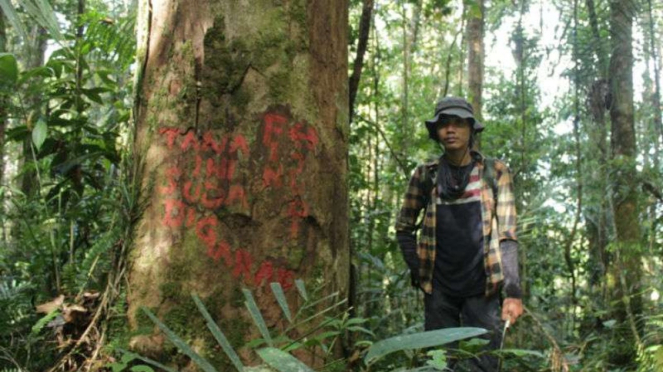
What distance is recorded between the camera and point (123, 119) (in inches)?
141

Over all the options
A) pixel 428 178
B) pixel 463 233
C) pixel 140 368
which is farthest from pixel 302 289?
pixel 428 178

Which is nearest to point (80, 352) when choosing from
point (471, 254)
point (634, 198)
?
point (471, 254)

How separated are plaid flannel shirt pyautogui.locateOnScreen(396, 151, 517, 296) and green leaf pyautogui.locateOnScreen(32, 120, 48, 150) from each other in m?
1.97

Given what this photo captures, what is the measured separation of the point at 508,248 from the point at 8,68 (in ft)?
8.43

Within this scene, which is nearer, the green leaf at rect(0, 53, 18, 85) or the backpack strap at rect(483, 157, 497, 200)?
the green leaf at rect(0, 53, 18, 85)

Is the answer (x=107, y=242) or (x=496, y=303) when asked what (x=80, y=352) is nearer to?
(x=107, y=242)

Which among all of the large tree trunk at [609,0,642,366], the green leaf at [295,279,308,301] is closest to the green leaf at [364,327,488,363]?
the green leaf at [295,279,308,301]

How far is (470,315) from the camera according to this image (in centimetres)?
356

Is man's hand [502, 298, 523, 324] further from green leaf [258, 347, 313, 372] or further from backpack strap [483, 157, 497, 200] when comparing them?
green leaf [258, 347, 313, 372]

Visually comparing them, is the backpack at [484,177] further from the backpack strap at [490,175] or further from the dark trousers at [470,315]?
the dark trousers at [470,315]

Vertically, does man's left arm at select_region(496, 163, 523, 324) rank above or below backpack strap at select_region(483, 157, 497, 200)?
below

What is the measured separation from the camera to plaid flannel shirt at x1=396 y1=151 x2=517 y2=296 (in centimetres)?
345

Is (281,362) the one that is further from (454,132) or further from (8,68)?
(454,132)

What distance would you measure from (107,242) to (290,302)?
0.74 metres
